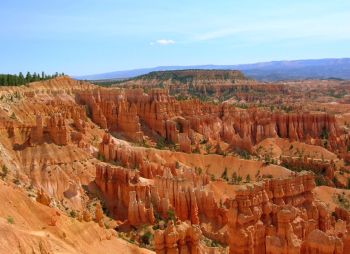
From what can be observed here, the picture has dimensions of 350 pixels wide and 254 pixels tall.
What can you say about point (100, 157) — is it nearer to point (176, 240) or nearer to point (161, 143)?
point (161, 143)

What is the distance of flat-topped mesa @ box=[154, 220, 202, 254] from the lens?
77.7 ft

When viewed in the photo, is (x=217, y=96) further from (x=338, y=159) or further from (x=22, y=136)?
(x=22, y=136)

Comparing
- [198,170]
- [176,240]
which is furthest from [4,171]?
[198,170]

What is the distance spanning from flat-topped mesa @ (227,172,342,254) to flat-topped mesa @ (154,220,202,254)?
153 inches

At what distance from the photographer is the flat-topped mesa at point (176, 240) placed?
2367 centimetres

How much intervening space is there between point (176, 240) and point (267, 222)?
8.93 metres

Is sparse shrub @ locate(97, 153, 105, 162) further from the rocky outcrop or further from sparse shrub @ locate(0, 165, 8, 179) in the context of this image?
the rocky outcrop

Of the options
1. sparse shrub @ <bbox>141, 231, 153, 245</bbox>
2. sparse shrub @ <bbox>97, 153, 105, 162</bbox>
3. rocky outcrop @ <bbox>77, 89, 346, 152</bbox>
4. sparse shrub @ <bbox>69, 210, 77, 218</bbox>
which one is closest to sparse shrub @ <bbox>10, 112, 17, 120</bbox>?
sparse shrub @ <bbox>97, 153, 105, 162</bbox>

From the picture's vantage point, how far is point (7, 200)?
2467 cm

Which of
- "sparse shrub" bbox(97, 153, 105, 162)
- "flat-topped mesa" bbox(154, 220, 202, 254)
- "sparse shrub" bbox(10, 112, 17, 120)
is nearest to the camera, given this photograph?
"flat-topped mesa" bbox(154, 220, 202, 254)

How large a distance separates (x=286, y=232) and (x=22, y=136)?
96.1ft

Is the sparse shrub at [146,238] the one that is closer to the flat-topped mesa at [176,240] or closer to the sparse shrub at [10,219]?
the flat-topped mesa at [176,240]

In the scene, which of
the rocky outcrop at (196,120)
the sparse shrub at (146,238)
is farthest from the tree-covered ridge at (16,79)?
the sparse shrub at (146,238)

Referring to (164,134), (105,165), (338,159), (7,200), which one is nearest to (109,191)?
(105,165)
